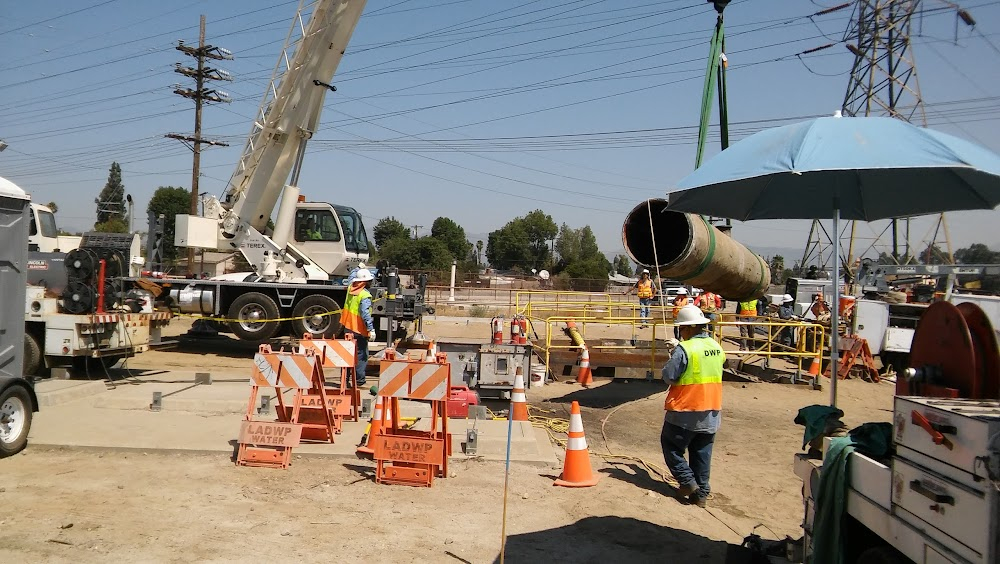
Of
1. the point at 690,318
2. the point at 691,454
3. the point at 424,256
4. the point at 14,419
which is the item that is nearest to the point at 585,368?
the point at 691,454

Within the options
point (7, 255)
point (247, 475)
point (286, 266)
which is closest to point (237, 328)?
point (286, 266)

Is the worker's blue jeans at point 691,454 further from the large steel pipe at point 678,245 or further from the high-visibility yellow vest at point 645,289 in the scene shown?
the high-visibility yellow vest at point 645,289

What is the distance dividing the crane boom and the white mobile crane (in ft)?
0.07

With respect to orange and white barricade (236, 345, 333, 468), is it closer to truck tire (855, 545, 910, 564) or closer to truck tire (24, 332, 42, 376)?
truck tire (855, 545, 910, 564)

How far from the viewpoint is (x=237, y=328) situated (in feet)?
49.9

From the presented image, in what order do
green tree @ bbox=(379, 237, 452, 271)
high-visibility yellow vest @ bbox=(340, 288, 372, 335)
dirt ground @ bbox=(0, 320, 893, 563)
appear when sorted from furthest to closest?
1. green tree @ bbox=(379, 237, 452, 271)
2. high-visibility yellow vest @ bbox=(340, 288, 372, 335)
3. dirt ground @ bbox=(0, 320, 893, 563)

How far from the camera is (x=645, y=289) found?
721 inches

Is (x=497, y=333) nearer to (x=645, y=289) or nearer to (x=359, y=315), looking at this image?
(x=359, y=315)

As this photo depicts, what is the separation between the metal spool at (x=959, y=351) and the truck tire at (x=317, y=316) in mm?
12522

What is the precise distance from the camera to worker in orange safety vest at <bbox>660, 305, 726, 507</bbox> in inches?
238

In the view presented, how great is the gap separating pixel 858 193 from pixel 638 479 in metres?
3.33

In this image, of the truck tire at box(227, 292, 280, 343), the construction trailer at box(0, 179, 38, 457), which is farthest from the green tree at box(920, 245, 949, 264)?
the construction trailer at box(0, 179, 38, 457)

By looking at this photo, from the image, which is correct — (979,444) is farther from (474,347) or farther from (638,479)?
(474,347)

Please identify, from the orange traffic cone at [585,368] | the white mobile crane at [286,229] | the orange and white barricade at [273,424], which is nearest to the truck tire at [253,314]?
the white mobile crane at [286,229]
